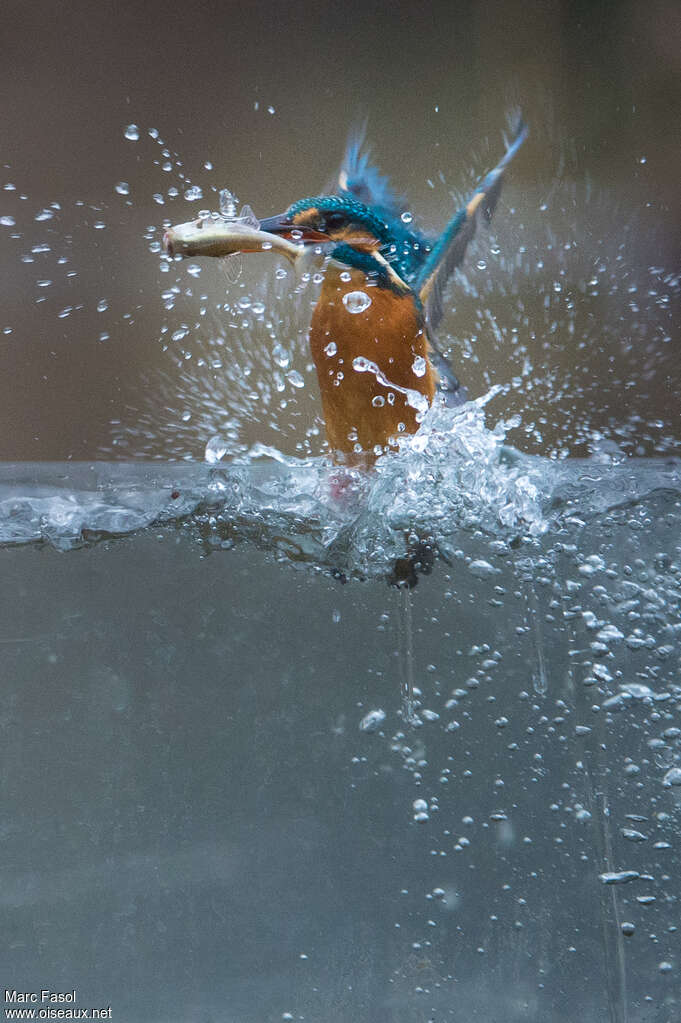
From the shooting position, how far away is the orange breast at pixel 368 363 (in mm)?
756

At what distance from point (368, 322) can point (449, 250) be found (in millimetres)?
154

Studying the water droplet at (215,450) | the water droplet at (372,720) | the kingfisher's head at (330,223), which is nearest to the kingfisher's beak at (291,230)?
the kingfisher's head at (330,223)

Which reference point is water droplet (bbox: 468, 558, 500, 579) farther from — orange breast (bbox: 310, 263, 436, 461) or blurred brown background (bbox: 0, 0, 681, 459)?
blurred brown background (bbox: 0, 0, 681, 459)

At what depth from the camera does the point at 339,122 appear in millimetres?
1283

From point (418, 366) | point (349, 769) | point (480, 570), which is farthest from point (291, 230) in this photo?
point (349, 769)

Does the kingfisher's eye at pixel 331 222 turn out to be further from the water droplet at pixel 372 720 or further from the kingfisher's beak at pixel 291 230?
the water droplet at pixel 372 720

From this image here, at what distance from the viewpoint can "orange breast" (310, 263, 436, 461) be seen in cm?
76

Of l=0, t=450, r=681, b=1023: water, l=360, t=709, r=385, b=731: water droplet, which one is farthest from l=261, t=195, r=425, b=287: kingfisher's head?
l=360, t=709, r=385, b=731: water droplet

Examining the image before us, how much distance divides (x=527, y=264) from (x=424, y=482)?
24.9 inches

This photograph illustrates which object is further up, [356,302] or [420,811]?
[356,302]

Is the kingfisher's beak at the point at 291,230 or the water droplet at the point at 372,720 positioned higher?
the kingfisher's beak at the point at 291,230

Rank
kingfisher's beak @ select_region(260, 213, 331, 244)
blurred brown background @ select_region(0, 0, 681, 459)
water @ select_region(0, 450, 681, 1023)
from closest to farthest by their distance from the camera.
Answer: water @ select_region(0, 450, 681, 1023)
kingfisher's beak @ select_region(260, 213, 331, 244)
blurred brown background @ select_region(0, 0, 681, 459)

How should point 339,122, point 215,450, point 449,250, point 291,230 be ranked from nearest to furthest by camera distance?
point 291,230, point 449,250, point 215,450, point 339,122

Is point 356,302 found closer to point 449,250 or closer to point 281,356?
point 449,250
